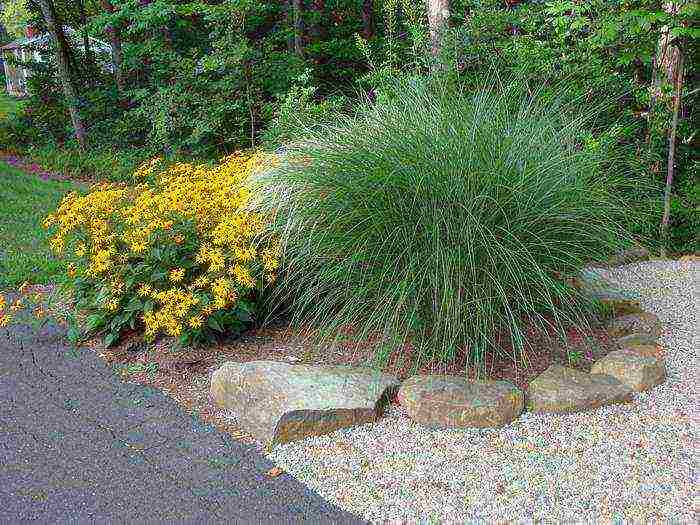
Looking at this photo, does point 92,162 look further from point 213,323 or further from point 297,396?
point 297,396

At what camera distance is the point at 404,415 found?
3.27 meters

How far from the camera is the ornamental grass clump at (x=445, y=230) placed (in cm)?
345

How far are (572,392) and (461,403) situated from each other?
540mm

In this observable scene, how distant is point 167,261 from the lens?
396 centimetres

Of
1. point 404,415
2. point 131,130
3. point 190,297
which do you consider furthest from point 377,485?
point 131,130

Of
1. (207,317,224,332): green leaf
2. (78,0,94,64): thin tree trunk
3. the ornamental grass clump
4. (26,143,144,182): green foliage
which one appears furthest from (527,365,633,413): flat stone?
(78,0,94,64): thin tree trunk

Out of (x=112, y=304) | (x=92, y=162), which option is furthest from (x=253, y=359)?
(x=92, y=162)

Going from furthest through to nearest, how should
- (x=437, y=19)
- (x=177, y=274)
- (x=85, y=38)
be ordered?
1. (x=85, y=38)
2. (x=437, y=19)
3. (x=177, y=274)

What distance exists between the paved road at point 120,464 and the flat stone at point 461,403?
695 mm

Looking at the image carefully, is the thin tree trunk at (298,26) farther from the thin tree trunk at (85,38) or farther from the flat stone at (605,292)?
the flat stone at (605,292)

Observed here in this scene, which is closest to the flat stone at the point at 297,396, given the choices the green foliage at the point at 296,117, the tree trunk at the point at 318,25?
the green foliage at the point at 296,117

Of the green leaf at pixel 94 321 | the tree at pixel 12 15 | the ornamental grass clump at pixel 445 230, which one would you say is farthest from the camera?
the tree at pixel 12 15

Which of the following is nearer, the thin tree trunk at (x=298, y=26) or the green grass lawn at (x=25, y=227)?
the green grass lawn at (x=25, y=227)

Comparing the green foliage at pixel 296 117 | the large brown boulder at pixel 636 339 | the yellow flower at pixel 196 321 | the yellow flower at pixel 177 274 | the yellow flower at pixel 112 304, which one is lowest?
the large brown boulder at pixel 636 339
